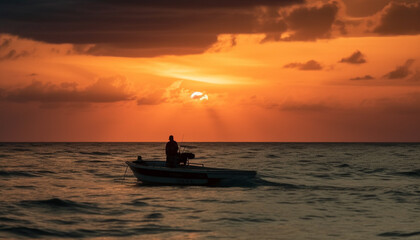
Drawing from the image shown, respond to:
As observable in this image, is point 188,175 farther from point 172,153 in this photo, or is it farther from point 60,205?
point 60,205

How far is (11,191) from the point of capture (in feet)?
122

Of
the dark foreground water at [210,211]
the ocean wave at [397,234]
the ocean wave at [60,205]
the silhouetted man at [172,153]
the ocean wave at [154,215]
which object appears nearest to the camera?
the ocean wave at [397,234]

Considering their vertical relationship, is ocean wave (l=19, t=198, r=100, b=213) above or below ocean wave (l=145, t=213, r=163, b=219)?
above

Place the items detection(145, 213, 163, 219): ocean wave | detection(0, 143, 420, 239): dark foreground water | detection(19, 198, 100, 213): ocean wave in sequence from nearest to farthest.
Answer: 1. detection(0, 143, 420, 239): dark foreground water
2. detection(145, 213, 163, 219): ocean wave
3. detection(19, 198, 100, 213): ocean wave

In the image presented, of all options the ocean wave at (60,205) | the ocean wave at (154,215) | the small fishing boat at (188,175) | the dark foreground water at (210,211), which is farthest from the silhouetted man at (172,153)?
the ocean wave at (154,215)

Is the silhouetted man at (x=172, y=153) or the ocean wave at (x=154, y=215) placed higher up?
the silhouetted man at (x=172, y=153)

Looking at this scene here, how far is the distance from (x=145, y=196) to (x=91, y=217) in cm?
776

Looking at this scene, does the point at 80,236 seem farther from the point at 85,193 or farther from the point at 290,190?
the point at 290,190

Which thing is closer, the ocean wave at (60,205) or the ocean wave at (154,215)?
the ocean wave at (154,215)

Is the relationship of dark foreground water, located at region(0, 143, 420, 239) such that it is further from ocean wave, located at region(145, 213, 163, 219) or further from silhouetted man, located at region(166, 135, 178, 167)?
silhouetted man, located at region(166, 135, 178, 167)

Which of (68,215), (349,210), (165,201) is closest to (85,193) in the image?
(165,201)

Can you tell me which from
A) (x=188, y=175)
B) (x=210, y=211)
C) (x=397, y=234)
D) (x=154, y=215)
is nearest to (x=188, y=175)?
(x=188, y=175)

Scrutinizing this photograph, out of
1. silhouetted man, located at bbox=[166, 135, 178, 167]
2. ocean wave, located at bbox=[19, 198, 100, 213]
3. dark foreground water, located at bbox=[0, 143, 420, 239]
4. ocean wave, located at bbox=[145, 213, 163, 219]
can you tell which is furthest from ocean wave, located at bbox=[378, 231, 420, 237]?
Answer: silhouetted man, located at bbox=[166, 135, 178, 167]

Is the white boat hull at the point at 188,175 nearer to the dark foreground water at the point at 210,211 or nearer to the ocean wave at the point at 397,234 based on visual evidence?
the dark foreground water at the point at 210,211
